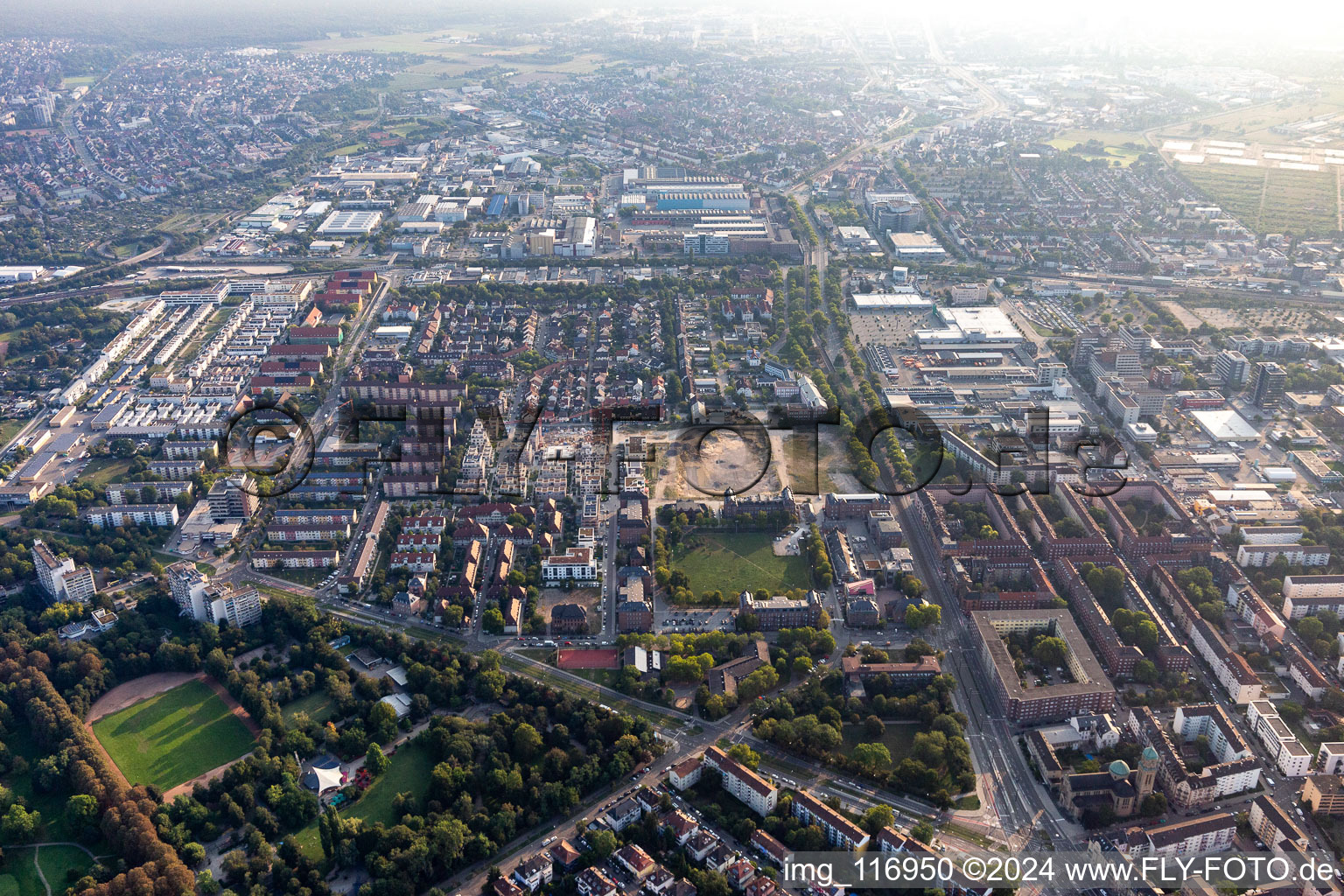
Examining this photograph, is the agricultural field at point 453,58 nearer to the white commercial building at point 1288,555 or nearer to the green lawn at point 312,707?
the green lawn at point 312,707

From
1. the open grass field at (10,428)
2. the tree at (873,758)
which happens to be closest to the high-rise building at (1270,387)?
the tree at (873,758)

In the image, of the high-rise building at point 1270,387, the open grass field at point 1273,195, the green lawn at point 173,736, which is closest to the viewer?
the green lawn at point 173,736

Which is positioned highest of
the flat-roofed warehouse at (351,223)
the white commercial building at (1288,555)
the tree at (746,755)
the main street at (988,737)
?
the flat-roofed warehouse at (351,223)

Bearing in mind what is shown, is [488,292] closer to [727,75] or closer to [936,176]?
[936,176]

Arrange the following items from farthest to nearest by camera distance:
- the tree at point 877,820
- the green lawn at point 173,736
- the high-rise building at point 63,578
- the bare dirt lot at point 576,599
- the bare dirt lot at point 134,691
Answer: the high-rise building at point 63,578, the bare dirt lot at point 576,599, the bare dirt lot at point 134,691, the green lawn at point 173,736, the tree at point 877,820

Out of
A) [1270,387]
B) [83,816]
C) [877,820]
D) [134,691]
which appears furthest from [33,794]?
[1270,387]

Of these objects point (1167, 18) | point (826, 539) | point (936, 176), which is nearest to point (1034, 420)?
point (826, 539)

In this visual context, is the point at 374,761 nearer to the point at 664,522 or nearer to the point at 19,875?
the point at 19,875

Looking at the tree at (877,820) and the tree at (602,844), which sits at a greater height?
the tree at (602,844)
